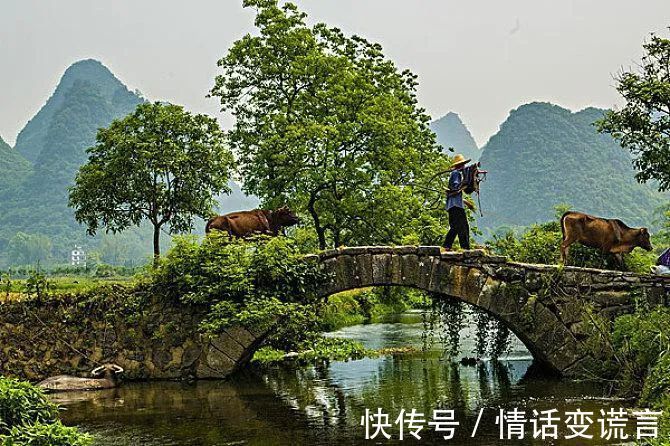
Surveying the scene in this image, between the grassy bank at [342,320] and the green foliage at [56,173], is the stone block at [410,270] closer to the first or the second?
the grassy bank at [342,320]

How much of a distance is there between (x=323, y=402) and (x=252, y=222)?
508 centimetres

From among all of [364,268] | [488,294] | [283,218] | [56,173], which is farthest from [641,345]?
[56,173]

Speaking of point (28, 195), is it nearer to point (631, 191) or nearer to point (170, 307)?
point (631, 191)

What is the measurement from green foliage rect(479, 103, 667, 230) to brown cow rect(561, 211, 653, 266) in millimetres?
71851

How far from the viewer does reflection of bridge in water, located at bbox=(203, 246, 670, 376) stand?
13531 millimetres

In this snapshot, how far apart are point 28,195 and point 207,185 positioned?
82.5 m

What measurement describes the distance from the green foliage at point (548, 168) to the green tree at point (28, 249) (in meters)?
43.8

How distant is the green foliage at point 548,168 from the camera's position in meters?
88.5

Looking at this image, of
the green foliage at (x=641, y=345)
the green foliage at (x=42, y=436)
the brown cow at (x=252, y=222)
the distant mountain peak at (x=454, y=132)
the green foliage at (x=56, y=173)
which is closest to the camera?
the green foliage at (x=42, y=436)

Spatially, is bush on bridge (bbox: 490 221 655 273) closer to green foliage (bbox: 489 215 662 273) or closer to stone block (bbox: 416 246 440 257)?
green foliage (bbox: 489 215 662 273)

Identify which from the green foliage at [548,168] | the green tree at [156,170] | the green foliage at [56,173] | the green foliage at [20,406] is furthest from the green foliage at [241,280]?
the green foliage at [548,168]

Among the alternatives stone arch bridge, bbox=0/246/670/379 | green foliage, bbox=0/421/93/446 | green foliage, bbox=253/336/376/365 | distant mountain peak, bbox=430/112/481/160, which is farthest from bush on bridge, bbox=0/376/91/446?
distant mountain peak, bbox=430/112/481/160

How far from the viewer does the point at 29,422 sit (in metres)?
7.07

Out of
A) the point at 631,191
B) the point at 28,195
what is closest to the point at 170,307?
the point at 631,191
